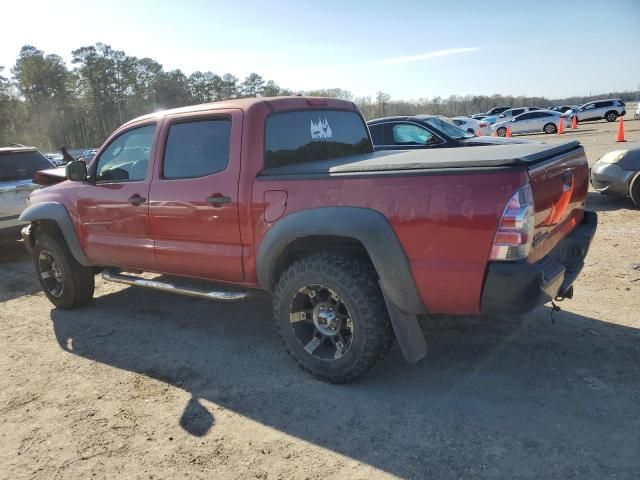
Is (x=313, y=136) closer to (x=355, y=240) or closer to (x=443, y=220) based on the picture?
(x=355, y=240)

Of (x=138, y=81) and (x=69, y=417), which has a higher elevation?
A: (x=138, y=81)

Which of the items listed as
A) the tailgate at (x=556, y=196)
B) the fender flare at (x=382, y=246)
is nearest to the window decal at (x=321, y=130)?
the fender flare at (x=382, y=246)

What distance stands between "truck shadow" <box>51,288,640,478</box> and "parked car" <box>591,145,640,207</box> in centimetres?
459

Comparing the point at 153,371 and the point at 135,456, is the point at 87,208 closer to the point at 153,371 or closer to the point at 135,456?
the point at 153,371

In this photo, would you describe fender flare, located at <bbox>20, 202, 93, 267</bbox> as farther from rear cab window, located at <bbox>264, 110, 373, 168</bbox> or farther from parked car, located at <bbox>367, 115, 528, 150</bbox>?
parked car, located at <bbox>367, 115, 528, 150</bbox>

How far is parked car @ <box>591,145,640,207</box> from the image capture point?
24.8ft

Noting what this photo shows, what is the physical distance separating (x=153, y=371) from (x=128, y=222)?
136 cm

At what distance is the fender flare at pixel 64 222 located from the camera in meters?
4.88

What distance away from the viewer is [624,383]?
10.1 ft

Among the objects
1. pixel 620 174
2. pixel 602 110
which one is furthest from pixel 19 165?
pixel 602 110

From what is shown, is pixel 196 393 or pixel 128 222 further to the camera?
pixel 128 222

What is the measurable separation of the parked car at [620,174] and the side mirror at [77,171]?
7.53m

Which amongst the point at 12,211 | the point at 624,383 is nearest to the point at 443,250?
→ the point at 624,383

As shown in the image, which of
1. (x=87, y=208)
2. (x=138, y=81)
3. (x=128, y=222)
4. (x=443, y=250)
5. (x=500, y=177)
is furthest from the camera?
(x=138, y=81)
